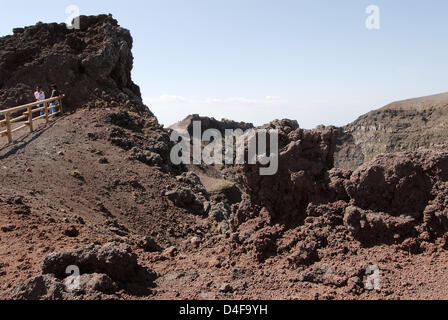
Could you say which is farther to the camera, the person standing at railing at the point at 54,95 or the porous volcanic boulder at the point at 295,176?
the person standing at railing at the point at 54,95

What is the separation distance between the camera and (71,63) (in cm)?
1964

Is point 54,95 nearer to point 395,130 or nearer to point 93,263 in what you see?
point 93,263

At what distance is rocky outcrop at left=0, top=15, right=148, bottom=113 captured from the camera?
19.3 m

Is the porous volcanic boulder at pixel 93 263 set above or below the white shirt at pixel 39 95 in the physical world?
below

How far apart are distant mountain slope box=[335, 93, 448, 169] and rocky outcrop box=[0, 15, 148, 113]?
2811cm

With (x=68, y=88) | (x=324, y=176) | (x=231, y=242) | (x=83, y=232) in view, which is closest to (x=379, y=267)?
(x=324, y=176)

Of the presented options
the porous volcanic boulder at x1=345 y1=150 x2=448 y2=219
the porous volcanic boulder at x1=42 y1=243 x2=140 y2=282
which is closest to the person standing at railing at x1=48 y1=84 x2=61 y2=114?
the porous volcanic boulder at x1=42 y1=243 x2=140 y2=282

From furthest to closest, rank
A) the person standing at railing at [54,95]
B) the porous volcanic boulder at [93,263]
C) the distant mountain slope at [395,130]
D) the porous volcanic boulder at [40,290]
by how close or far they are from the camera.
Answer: the distant mountain slope at [395,130] → the person standing at railing at [54,95] → the porous volcanic boulder at [93,263] → the porous volcanic boulder at [40,290]

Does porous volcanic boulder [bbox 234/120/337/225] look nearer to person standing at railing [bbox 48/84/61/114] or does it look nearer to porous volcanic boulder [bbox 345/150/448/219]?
porous volcanic boulder [bbox 345/150/448/219]

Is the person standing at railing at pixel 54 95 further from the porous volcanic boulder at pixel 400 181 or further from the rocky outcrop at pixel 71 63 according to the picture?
the porous volcanic boulder at pixel 400 181

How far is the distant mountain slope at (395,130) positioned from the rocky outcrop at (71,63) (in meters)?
28.1

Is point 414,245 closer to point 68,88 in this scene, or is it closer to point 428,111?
point 68,88

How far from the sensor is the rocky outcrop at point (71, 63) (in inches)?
762

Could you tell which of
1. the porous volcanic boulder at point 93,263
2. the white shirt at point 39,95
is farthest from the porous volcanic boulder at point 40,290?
the white shirt at point 39,95
